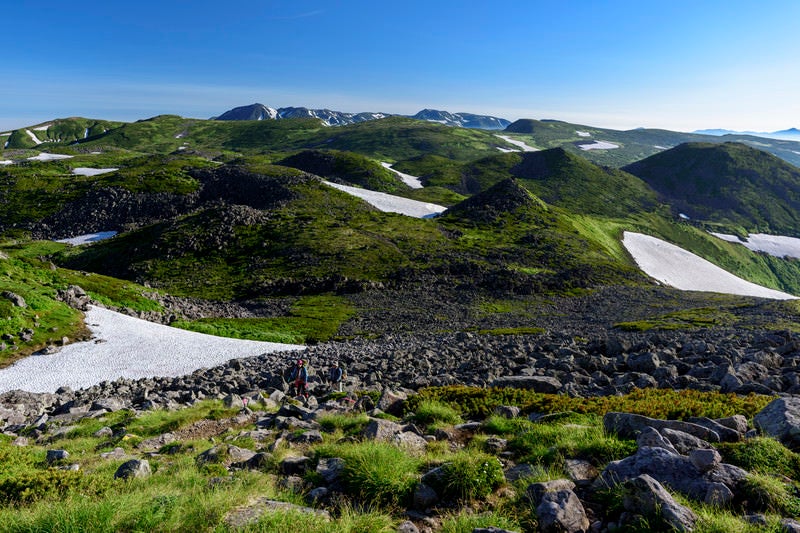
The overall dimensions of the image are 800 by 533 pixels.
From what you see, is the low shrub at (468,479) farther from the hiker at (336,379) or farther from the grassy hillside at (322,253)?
the grassy hillside at (322,253)

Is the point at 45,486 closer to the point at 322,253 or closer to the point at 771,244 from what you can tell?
the point at 322,253

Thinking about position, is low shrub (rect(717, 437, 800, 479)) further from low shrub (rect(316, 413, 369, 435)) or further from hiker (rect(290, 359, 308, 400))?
hiker (rect(290, 359, 308, 400))

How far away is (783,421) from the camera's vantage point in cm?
1101

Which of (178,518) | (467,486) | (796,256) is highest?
(178,518)

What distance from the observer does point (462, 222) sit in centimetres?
13912

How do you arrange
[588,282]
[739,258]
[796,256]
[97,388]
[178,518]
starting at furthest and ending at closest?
[796,256]
[739,258]
[588,282]
[97,388]
[178,518]

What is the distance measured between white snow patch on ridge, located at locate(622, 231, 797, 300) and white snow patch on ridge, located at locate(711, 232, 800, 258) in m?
61.6

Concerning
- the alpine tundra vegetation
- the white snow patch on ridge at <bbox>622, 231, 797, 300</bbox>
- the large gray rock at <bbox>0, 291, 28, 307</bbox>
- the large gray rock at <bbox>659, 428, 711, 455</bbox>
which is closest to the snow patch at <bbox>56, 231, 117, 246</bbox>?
the alpine tundra vegetation

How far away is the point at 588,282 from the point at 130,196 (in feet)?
451

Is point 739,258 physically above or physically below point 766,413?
below

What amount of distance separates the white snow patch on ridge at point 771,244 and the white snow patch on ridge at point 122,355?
213 metres

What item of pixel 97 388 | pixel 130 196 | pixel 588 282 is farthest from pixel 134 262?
pixel 588 282

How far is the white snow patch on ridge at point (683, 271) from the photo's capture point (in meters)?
118

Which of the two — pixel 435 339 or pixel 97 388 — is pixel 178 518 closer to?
pixel 97 388
